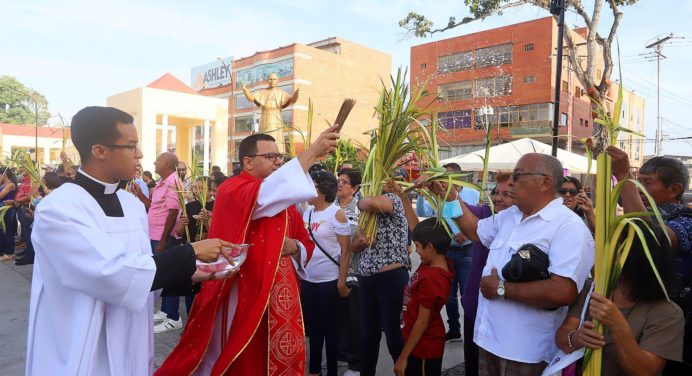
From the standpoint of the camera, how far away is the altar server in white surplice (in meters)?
2.00

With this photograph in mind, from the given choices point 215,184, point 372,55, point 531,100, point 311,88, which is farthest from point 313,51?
point 215,184

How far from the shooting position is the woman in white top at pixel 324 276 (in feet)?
13.8

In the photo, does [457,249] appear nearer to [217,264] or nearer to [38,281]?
[217,264]

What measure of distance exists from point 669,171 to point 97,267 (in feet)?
11.1

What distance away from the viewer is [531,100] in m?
38.4

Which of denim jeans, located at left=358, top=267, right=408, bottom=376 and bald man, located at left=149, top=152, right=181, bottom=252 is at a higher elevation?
bald man, located at left=149, top=152, right=181, bottom=252

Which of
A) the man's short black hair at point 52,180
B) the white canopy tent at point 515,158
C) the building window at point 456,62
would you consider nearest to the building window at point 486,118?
the white canopy tent at point 515,158

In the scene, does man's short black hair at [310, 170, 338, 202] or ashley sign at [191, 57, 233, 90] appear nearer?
man's short black hair at [310, 170, 338, 202]

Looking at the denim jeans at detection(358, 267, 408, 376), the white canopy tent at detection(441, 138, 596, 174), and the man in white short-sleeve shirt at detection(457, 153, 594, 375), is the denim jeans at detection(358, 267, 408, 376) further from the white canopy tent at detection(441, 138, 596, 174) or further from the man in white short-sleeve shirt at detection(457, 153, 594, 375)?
the white canopy tent at detection(441, 138, 596, 174)

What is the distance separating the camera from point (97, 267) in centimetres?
196

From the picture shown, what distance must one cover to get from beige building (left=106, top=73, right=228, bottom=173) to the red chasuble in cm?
2175

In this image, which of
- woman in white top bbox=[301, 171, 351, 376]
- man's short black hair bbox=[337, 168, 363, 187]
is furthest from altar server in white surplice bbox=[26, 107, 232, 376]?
man's short black hair bbox=[337, 168, 363, 187]

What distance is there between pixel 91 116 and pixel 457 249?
4193 millimetres

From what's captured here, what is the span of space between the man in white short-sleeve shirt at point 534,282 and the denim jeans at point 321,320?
1.64 metres
